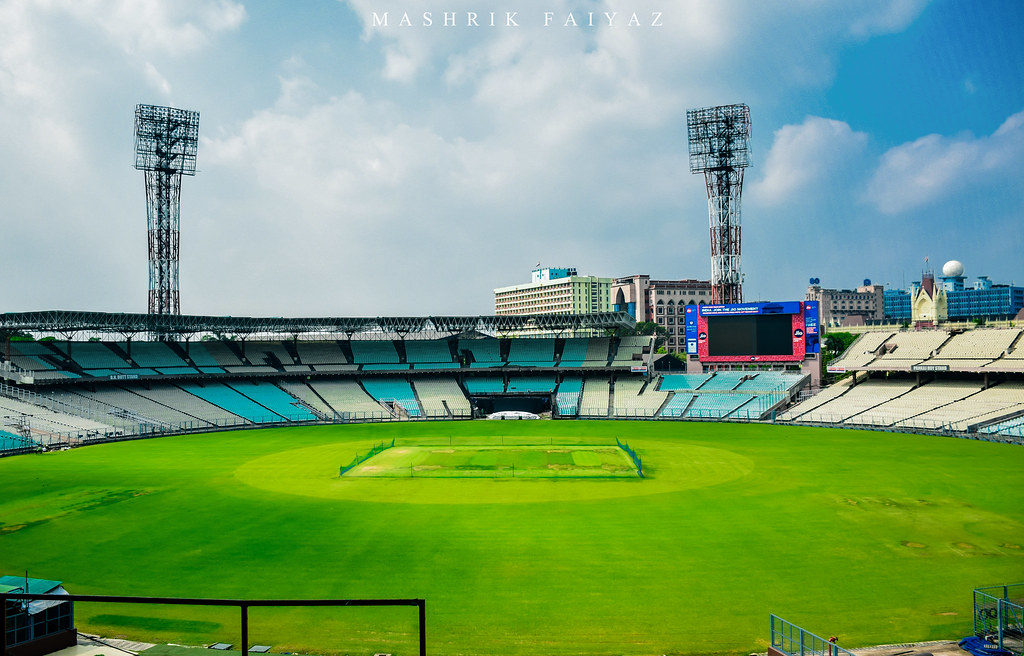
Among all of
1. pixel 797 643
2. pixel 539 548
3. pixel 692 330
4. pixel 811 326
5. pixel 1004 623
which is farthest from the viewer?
pixel 692 330

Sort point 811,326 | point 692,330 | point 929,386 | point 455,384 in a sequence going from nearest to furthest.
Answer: point 929,386 < point 811,326 < point 692,330 < point 455,384

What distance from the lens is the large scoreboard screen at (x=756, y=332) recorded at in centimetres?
7375

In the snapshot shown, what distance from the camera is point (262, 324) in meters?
74.6

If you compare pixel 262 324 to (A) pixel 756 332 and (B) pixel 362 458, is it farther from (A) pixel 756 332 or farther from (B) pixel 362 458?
(A) pixel 756 332

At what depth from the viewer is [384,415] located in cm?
7319

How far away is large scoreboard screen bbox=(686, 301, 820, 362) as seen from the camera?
2904 inches

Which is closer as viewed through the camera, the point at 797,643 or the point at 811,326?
the point at 797,643

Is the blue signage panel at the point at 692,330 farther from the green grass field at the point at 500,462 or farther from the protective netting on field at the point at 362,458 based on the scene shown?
the protective netting on field at the point at 362,458

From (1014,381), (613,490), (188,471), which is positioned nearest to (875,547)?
(613,490)

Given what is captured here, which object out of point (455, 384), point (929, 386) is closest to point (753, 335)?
point (929, 386)

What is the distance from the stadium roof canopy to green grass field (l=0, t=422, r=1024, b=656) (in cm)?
2462

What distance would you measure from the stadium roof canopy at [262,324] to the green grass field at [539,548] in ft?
80.8

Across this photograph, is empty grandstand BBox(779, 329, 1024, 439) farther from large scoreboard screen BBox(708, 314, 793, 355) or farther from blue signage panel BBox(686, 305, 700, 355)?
blue signage panel BBox(686, 305, 700, 355)

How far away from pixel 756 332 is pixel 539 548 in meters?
58.3
